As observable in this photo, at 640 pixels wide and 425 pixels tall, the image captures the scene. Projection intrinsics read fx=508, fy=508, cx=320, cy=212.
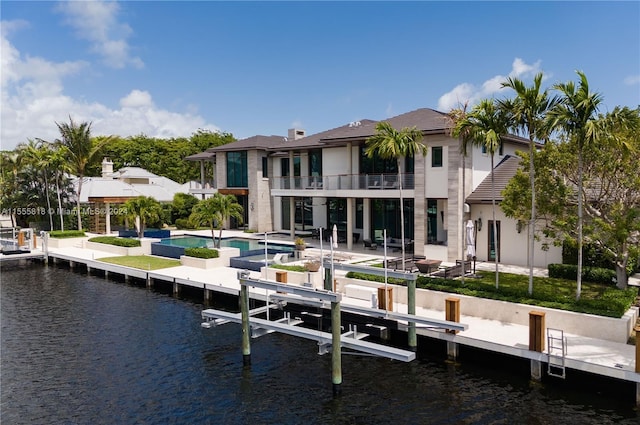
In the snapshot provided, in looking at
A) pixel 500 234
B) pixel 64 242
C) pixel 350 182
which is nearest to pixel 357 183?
pixel 350 182

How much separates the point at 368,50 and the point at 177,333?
20754mm

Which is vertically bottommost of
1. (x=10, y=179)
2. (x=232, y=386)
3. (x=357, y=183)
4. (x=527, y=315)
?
(x=232, y=386)

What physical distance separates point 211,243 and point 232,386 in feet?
73.2

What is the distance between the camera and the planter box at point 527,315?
46.1ft

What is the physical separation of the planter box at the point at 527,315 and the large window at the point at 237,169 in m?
24.1

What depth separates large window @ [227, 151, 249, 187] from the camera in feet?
132

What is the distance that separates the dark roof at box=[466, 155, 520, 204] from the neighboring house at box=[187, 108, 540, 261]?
0.37m

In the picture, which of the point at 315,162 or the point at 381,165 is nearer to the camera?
the point at 381,165

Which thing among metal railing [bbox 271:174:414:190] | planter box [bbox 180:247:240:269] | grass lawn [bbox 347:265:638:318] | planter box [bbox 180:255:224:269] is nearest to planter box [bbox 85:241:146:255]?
planter box [bbox 180:247:240:269]

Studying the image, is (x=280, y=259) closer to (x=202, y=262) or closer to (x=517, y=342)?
(x=202, y=262)

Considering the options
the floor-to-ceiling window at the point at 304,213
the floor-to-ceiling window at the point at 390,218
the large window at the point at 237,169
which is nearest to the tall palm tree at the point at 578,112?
the floor-to-ceiling window at the point at 390,218

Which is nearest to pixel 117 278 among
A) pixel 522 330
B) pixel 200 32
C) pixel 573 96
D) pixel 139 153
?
pixel 200 32

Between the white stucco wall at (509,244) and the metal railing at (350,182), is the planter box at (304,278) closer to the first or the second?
the metal railing at (350,182)

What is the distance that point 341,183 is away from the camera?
2978cm
